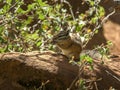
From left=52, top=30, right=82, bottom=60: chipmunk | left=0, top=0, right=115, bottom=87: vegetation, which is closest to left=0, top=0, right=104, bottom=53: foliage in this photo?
left=0, top=0, right=115, bottom=87: vegetation

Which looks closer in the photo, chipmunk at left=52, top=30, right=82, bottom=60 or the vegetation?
chipmunk at left=52, top=30, right=82, bottom=60

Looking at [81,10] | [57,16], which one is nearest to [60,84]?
[57,16]

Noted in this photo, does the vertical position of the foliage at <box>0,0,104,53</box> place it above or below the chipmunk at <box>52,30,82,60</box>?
above

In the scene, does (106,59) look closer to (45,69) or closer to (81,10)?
(45,69)

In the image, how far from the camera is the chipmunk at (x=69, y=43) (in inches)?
242

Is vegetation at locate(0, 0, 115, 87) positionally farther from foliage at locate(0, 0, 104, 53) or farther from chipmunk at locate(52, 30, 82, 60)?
chipmunk at locate(52, 30, 82, 60)

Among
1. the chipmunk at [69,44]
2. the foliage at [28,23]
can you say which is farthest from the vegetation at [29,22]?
the chipmunk at [69,44]

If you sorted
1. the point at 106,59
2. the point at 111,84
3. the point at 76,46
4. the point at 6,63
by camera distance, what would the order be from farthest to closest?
1. the point at 106,59
2. the point at 76,46
3. the point at 111,84
4. the point at 6,63

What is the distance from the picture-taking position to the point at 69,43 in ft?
20.8

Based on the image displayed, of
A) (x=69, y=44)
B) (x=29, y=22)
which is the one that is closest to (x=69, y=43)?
(x=69, y=44)

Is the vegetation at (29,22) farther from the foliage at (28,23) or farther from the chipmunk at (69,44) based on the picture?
the chipmunk at (69,44)

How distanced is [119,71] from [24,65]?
63.2 inches

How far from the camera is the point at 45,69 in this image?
5.50 meters

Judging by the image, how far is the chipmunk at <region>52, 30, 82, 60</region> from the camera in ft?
20.2
